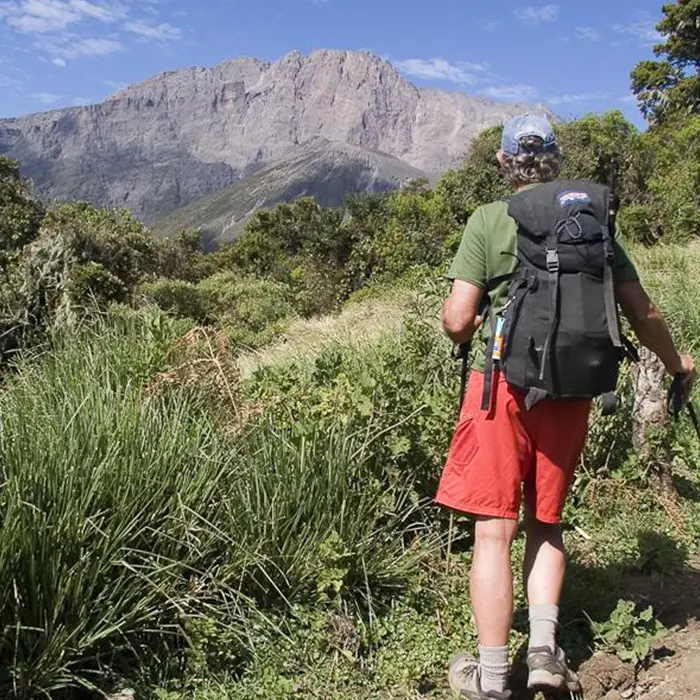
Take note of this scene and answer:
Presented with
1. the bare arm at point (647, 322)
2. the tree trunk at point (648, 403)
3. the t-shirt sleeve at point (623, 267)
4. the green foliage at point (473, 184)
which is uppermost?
the green foliage at point (473, 184)

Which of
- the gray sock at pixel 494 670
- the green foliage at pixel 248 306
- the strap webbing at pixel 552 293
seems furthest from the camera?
the green foliage at pixel 248 306

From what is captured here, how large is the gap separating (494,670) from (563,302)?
125cm

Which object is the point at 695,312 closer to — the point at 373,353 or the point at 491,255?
the point at 373,353

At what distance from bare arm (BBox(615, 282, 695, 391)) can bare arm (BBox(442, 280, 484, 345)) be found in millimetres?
521

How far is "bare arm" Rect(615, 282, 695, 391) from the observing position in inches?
104

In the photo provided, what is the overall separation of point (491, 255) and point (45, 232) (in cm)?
1207

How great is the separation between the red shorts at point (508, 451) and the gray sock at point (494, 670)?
17.8 inches

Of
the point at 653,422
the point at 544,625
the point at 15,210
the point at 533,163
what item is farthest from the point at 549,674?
the point at 15,210

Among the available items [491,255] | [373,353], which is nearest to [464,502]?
[491,255]

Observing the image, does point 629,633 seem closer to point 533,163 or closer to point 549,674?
point 549,674

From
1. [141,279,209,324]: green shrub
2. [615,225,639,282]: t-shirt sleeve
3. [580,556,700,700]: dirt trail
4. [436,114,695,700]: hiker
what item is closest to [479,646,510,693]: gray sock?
[436,114,695,700]: hiker

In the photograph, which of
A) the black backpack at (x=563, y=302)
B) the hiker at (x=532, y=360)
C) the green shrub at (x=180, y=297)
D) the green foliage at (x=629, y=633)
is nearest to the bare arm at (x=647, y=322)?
the hiker at (x=532, y=360)

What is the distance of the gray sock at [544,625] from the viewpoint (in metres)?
2.62

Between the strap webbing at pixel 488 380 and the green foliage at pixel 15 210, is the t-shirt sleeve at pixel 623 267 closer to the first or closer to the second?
the strap webbing at pixel 488 380
